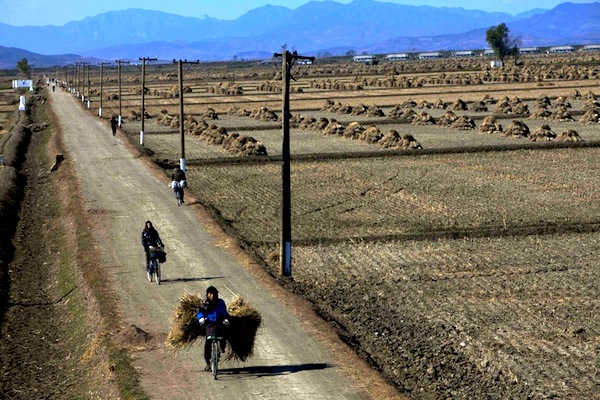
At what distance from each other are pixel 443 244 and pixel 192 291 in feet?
34.8

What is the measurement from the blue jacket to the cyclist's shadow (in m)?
1.17

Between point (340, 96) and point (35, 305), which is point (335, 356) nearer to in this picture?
point (35, 305)

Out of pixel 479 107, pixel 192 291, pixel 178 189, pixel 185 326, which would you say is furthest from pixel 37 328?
pixel 479 107

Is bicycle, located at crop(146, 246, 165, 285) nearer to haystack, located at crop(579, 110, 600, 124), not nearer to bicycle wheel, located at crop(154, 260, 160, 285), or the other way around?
bicycle wheel, located at crop(154, 260, 160, 285)

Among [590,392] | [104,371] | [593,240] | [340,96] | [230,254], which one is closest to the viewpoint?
[590,392]

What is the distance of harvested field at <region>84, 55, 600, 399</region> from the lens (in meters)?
20.2

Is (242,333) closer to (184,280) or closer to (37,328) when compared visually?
(37,328)

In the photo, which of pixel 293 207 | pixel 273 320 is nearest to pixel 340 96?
pixel 293 207

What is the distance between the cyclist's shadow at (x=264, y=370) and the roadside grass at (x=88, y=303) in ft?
5.81

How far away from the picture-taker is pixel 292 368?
19.0 meters

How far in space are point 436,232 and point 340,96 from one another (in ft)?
307

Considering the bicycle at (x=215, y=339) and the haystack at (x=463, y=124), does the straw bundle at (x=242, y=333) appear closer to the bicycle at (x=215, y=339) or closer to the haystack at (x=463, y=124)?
the bicycle at (x=215, y=339)

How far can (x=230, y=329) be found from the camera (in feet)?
61.1

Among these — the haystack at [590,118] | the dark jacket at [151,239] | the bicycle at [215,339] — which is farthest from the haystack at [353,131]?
the bicycle at [215,339]
